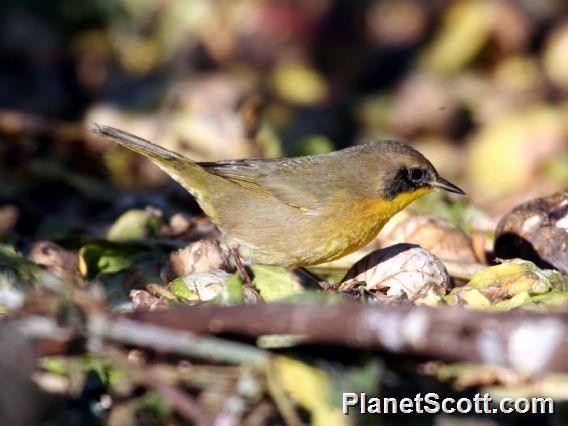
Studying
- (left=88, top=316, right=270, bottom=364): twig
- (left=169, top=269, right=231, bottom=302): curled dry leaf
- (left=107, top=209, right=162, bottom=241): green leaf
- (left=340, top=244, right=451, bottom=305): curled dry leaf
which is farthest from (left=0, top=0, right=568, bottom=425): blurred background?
(left=88, top=316, right=270, bottom=364): twig

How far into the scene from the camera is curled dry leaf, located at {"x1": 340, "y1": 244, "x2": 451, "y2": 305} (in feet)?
12.5

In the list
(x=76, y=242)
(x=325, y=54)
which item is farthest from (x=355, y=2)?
(x=76, y=242)

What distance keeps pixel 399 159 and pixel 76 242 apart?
155 cm

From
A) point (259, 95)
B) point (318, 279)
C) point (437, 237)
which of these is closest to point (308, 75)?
point (259, 95)

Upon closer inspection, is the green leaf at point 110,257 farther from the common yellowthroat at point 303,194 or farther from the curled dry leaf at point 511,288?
the curled dry leaf at point 511,288

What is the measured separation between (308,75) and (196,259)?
14.2ft

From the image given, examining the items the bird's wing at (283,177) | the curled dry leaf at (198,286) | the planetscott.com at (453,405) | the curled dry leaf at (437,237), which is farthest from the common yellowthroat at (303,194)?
the planetscott.com at (453,405)

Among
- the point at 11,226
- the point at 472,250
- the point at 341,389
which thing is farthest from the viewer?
the point at 11,226

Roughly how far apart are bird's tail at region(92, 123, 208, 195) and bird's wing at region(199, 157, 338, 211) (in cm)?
5

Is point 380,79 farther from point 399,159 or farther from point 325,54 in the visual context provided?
point 399,159

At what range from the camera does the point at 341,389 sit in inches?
116

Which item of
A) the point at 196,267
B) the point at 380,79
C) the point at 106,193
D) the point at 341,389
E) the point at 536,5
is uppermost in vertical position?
the point at 536,5

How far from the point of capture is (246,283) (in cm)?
418

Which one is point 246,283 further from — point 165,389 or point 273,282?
point 165,389
